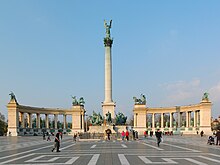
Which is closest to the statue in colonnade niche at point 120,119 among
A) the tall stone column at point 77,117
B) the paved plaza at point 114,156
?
the tall stone column at point 77,117

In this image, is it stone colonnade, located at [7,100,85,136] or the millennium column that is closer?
the millennium column

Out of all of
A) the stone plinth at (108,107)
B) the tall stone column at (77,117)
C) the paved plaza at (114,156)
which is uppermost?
the stone plinth at (108,107)

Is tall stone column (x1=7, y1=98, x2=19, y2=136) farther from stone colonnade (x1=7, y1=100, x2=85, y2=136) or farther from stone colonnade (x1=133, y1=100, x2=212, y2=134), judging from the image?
stone colonnade (x1=133, y1=100, x2=212, y2=134)

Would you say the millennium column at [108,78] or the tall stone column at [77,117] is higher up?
the millennium column at [108,78]

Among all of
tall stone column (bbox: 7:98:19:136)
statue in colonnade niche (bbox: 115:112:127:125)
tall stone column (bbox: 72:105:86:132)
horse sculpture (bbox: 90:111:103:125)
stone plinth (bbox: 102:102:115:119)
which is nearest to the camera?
horse sculpture (bbox: 90:111:103:125)

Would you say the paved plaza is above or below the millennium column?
below

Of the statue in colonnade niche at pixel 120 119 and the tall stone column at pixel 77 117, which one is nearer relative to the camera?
the statue in colonnade niche at pixel 120 119

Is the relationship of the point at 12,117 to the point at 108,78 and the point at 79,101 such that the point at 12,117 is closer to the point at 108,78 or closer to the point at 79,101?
the point at 79,101

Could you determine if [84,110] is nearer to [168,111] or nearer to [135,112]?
[135,112]

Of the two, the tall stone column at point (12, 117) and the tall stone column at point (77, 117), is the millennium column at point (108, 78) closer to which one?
the tall stone column at point (12, 117)

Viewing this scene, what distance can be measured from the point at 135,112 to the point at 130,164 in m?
86.8

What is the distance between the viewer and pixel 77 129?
4136 inches

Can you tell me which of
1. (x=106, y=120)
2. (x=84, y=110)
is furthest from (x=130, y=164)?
(x=84, y=110)

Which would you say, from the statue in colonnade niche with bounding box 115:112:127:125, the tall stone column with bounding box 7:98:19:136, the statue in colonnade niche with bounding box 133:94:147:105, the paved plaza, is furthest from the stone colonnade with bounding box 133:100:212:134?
the paved plaza
